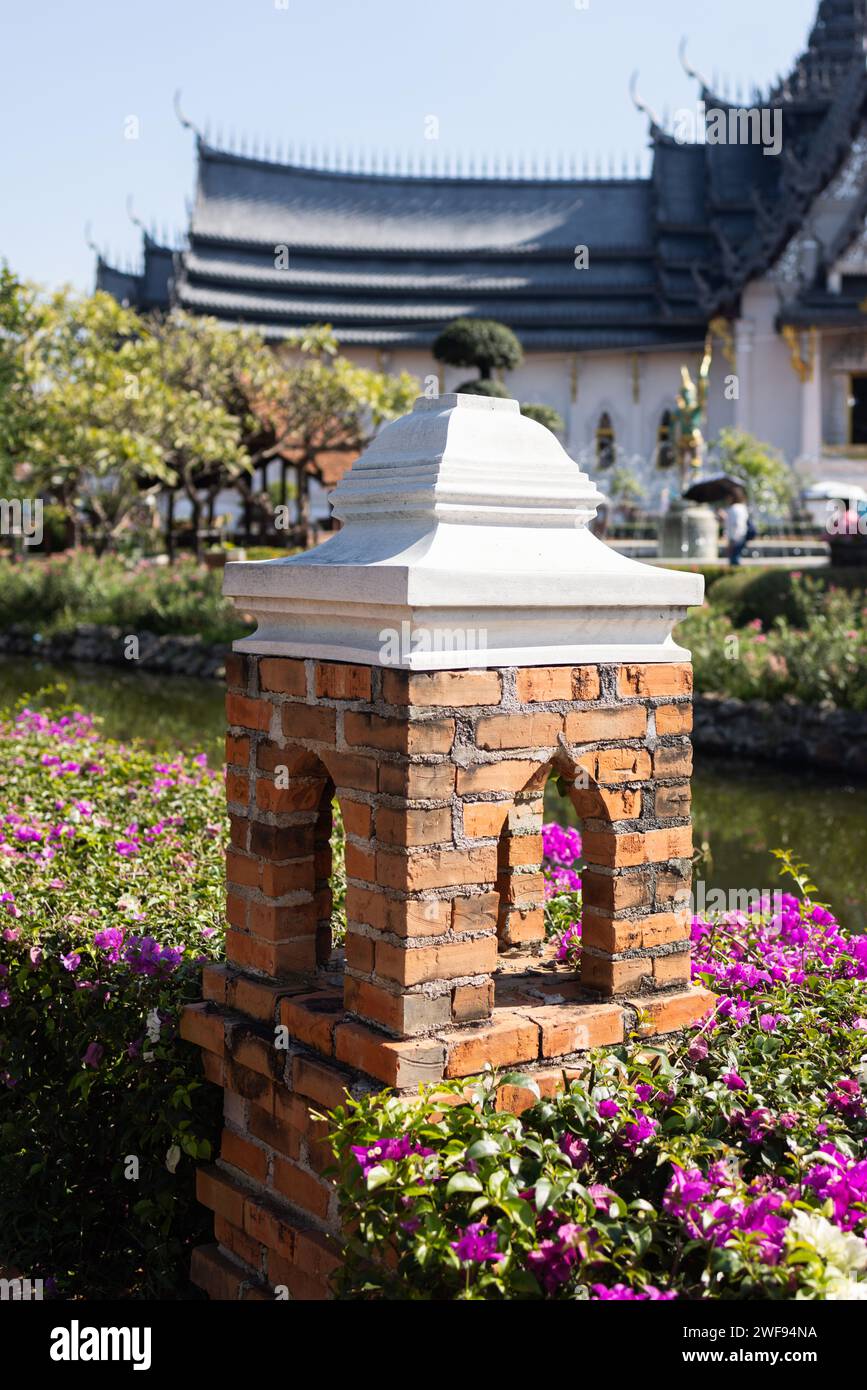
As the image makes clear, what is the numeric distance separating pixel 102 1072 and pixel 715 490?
18.8 meters

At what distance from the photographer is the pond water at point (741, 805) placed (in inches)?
290

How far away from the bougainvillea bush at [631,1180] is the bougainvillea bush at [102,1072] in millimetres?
772

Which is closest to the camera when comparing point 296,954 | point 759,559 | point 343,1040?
point 343,1040

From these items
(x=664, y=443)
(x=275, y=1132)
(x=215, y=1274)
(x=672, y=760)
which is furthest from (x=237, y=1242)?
(x=664, y=443)

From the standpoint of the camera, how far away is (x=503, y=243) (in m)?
35.8

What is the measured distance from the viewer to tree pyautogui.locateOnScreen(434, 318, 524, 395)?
2505 cm

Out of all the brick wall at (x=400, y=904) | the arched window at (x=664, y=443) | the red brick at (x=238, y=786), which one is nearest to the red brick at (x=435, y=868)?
the brick wall at (x=400, y=904)

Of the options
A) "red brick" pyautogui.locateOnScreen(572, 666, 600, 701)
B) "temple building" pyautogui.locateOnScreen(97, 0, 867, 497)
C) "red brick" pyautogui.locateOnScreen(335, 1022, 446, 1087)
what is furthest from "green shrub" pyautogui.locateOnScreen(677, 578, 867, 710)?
"temple building" pyautogui.locateOnScreen(97, 0, 867, 497)

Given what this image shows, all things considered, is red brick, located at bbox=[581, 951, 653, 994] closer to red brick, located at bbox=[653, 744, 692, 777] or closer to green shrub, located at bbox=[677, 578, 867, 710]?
red brick, located at bbox=[653, 744, 692, 777]
